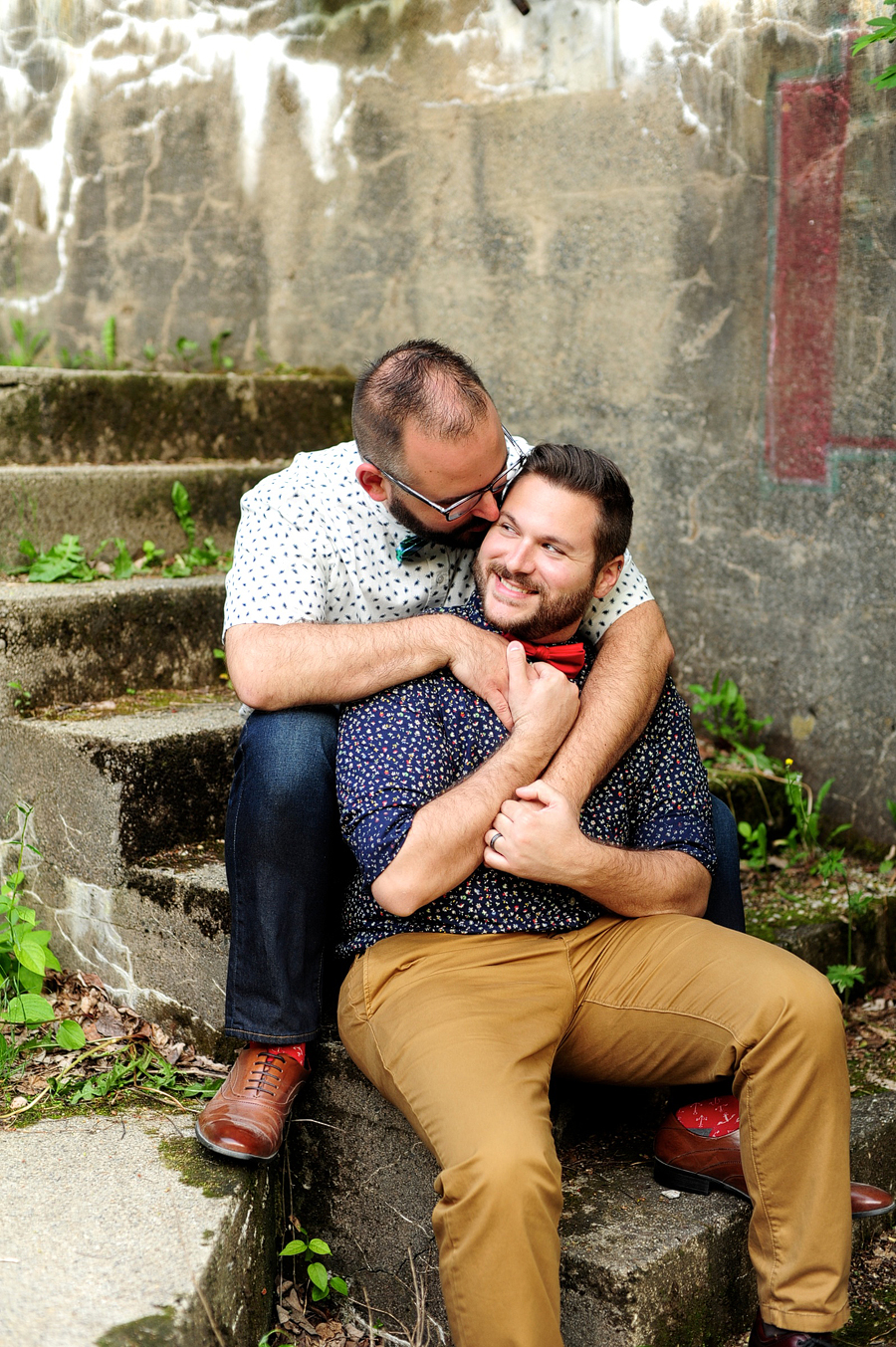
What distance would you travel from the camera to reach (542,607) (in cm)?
229

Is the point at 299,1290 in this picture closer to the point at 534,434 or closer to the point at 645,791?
the point at 645,791

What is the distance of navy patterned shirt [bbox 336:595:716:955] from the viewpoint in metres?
2.08

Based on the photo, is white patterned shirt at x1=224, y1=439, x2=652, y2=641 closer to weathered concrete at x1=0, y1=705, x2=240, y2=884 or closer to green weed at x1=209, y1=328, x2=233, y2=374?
weathered concrete at x1=0, y1=705, x2=240, y2=884

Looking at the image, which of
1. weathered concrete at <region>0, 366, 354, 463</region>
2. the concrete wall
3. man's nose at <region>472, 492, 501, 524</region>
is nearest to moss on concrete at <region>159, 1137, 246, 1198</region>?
man's nose at <region>472, 492, 501, 524</region>

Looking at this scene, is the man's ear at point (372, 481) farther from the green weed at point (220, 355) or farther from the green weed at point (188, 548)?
the green weed at point (220, 355)

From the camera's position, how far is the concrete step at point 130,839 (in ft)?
8.46

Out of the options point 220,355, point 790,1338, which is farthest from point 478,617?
point 220,355

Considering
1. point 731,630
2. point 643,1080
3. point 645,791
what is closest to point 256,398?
point 731,630

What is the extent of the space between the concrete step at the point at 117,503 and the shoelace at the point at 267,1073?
1.79 meters

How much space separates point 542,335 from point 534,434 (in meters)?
0.30

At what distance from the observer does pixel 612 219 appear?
3607mm

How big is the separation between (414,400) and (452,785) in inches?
29.2

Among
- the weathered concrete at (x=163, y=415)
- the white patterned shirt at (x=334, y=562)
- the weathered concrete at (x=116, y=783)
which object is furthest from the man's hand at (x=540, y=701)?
the weathered concrete at (x=163, y=415)

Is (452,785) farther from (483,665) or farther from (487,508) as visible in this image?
(487,508)
